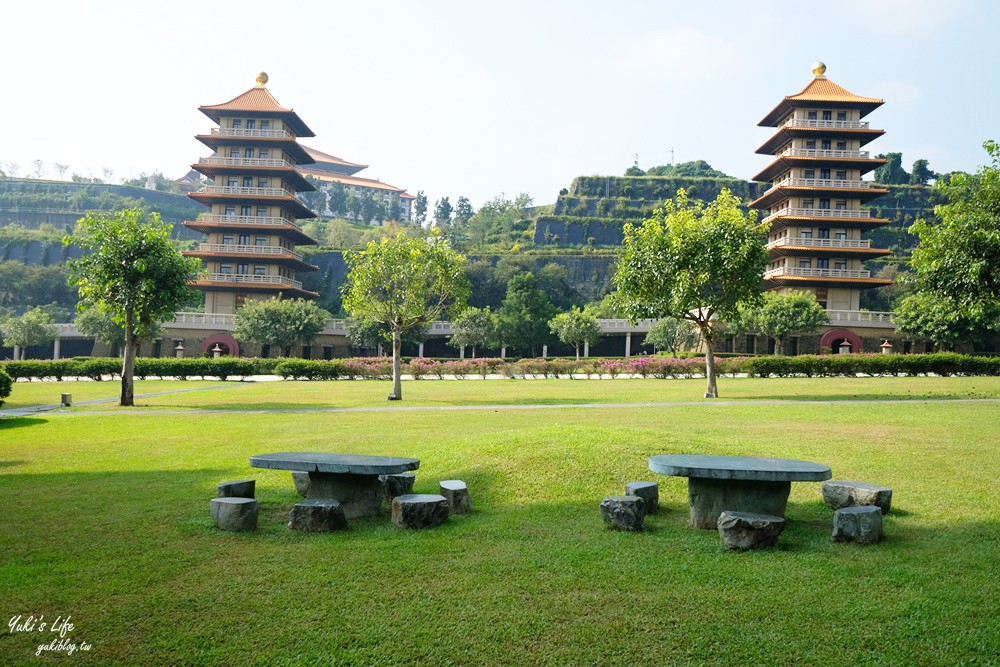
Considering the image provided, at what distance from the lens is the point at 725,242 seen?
24.5m

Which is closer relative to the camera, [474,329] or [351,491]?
[351,491]

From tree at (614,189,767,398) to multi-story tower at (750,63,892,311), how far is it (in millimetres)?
31951

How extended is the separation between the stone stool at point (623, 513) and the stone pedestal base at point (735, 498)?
61 cm

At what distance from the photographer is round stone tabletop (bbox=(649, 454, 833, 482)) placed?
6766 millimetres

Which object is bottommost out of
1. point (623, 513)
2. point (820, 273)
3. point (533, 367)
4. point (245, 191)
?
point (623, 513)

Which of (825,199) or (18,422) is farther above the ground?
(825,199)

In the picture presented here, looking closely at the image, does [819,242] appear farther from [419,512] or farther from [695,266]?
[419,512]

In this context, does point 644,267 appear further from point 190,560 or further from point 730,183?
point 730,183

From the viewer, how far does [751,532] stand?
652cm

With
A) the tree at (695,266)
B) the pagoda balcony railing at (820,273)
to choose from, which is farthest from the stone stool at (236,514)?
the pagoda balcony railing at (820,273)

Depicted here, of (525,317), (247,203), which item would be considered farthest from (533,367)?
(247,203)

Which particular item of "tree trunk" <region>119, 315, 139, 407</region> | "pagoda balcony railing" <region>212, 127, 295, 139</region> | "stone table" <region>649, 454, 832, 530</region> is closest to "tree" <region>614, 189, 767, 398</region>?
"tree trunk" <region>119, 315, 139, 407</region>

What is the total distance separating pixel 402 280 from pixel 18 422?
12.4 m

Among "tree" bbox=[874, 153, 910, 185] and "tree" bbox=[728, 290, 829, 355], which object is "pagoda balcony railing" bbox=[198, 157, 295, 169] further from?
"tree" bbox=[874, 153, 910, 185]
